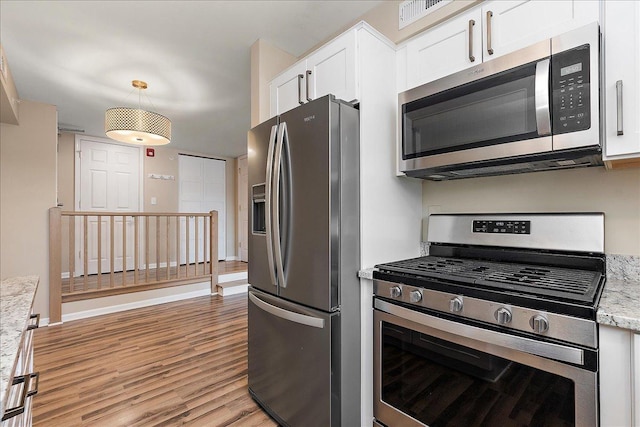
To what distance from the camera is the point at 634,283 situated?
1.21 metres

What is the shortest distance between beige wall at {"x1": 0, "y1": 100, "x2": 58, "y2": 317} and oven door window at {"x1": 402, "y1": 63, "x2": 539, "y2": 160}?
377cm

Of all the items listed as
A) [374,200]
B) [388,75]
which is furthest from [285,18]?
[374,200]

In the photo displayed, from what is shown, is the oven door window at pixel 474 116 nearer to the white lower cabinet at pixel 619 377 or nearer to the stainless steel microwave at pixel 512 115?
the stainless steel microwave at pixel 512 115

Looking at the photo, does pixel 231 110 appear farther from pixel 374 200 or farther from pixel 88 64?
pixel 374 200

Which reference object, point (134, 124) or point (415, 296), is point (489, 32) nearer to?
point (415, 296)

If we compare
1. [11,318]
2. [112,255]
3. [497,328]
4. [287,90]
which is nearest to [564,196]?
[497,328]

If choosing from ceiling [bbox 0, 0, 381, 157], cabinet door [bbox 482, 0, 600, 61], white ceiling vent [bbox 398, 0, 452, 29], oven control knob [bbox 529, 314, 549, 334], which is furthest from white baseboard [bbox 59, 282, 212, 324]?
cabinet door [bbox 482, 0, 600, 61]

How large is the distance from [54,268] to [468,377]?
4036mm

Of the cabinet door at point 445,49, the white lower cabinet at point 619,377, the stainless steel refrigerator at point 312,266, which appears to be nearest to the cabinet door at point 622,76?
the cabinet door at point 445,49

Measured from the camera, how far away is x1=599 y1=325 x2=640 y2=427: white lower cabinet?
826mm

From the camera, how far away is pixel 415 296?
4.12ft

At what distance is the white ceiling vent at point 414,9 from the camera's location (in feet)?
5.71

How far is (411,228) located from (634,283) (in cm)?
96

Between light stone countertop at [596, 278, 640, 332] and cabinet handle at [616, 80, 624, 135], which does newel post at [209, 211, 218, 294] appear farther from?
cabinet handle at [616, 80, 624, 135]
